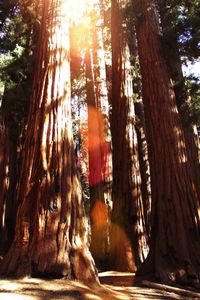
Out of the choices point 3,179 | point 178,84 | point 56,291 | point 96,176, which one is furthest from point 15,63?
point 56,291

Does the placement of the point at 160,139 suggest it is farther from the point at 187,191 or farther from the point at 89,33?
the point at 89,33

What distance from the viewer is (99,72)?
13203mm

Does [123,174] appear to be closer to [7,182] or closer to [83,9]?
[7,182]

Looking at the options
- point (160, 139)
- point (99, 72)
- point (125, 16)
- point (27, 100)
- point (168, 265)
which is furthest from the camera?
point (99, 72)

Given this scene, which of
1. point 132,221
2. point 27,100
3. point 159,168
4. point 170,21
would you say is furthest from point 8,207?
point 170,21

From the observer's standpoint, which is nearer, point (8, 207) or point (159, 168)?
point (159, 168)

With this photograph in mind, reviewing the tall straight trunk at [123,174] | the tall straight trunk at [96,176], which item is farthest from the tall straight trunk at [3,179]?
the tall straight trunk at [123,174]

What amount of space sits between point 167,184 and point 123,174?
2.00 m

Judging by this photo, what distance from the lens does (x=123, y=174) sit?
8.52m

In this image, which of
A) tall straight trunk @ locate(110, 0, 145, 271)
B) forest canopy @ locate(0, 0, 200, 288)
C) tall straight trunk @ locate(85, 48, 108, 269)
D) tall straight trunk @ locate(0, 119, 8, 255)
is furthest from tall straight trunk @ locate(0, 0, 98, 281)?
tall straight trunk @ locate(0, 119, 8, 255)

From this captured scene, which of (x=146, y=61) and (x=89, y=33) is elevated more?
(x=89, y=33)

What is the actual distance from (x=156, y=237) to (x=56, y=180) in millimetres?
2525

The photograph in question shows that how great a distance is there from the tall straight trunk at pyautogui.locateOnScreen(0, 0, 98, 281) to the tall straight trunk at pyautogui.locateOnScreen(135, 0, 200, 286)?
6.76 feet

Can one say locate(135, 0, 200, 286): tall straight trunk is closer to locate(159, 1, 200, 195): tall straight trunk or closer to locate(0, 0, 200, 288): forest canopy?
locate(0, 0, 200, 288): forest canopy
